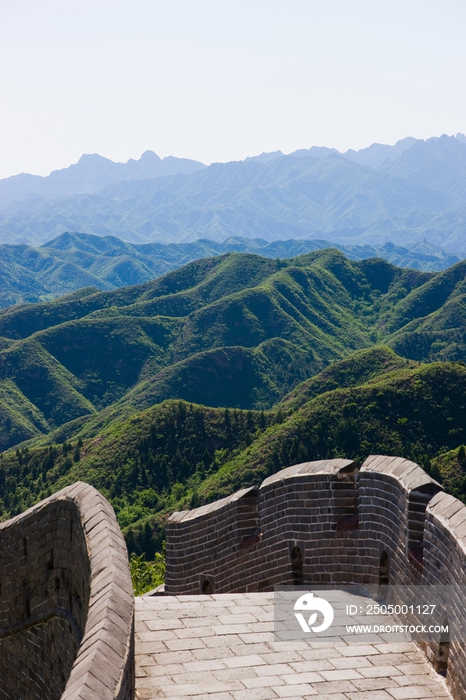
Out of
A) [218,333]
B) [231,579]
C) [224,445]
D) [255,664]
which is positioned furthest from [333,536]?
[218,333]

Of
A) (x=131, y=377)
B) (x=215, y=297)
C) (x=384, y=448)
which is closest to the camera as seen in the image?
(x=384, y=448)

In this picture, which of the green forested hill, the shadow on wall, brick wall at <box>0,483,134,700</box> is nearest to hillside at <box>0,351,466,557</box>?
the green forested hill

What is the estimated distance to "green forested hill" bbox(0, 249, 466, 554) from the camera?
64812 millimetres

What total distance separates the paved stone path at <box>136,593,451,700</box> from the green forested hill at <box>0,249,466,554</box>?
49.7 meters

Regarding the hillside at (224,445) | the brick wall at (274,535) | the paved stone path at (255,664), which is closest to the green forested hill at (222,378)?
the hillside at (224,445)

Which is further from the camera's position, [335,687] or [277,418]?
[277,418]

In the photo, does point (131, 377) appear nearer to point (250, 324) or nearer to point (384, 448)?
point (250, 324)

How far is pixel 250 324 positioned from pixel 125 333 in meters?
21.7

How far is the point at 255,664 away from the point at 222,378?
118 meters

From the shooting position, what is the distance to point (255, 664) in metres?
7.40

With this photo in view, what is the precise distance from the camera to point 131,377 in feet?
478

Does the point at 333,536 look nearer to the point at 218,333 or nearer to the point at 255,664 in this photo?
the point at 255,664

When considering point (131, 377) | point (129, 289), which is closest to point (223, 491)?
point (131, 377)

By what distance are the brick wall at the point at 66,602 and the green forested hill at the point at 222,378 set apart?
4817 cm
